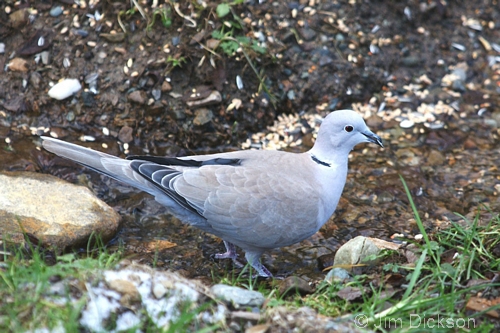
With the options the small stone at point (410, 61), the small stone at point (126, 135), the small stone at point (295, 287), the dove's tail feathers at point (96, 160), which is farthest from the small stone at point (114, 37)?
the small stone at point (295, 287)

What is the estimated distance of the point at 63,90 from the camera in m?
5.77

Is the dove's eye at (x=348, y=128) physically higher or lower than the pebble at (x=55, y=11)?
lower

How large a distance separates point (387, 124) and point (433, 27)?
1666 millimetres

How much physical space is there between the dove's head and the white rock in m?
2.57

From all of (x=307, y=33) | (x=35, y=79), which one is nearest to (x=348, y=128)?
(x=307, y=33)

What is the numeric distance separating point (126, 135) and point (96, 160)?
1.45 metres

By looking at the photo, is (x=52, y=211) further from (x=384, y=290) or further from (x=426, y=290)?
(x=426, y=290)

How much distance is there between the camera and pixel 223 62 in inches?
232

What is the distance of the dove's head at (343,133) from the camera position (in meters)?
4.43

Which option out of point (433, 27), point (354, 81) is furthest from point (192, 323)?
point (433, 27)

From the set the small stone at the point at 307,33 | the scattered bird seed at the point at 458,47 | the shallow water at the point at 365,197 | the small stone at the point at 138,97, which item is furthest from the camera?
the scattered bird seed at the point at 458,47

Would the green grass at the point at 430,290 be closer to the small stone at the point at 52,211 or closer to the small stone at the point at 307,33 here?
the small stone at the point at 52,211

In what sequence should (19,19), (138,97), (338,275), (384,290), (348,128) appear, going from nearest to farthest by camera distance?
(384,290) → (338,275) → (348,128) → (138,97) → (19,19)

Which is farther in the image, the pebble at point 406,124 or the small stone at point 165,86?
the pebble at point 406,124
